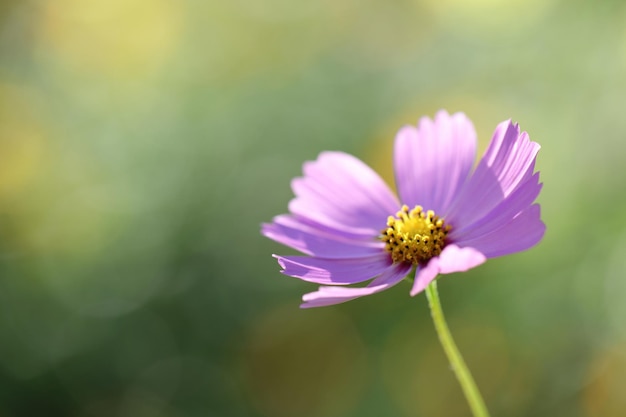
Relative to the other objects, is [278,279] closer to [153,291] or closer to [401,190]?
[153,291]

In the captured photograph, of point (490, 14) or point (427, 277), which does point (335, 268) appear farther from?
point (490, 14)

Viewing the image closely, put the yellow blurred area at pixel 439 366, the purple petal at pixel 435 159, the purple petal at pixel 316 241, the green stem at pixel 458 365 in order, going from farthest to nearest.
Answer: the yellow blurred area at pixel 439 366
the purple petal at pixel 435 159
the purple petal at pixel 316 241
the green stem at pixel 458 365

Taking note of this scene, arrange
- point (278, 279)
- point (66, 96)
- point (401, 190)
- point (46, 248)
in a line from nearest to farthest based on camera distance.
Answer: point (401, 190) < point (278, 279) < point (46, 248) < point (66, 96)

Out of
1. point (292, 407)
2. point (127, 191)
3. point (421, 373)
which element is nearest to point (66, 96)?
point (127, 191)

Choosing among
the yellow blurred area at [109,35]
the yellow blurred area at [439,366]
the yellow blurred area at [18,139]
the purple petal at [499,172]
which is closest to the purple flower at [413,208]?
the purple petal at [499,172]

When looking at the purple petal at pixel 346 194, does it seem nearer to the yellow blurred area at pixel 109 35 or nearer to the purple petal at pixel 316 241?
the purple petal at pixel 316 241

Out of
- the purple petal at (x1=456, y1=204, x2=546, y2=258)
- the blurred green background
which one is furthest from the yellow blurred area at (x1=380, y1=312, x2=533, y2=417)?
the purple petal at (x1=456, y1=204, x2=546, y2=258)
